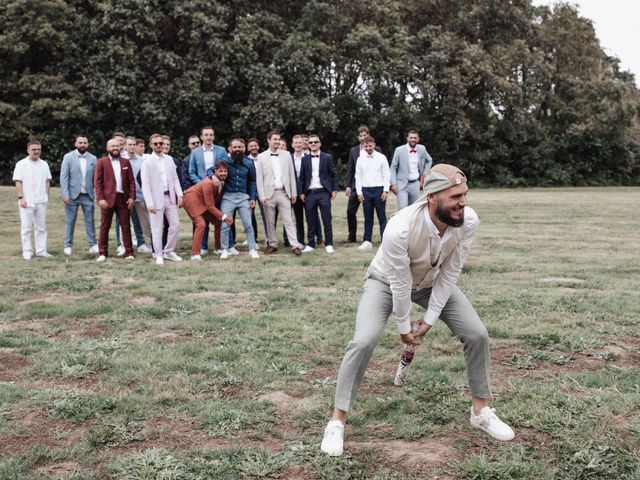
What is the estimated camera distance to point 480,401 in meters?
4.18

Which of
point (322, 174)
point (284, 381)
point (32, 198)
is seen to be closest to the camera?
point (284, 381)

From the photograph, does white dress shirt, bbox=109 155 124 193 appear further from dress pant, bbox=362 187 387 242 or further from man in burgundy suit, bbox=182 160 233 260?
dress pant, bbox=362 187 387 242

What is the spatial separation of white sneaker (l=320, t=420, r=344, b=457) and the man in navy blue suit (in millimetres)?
8006

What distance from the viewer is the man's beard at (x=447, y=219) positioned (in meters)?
3.83

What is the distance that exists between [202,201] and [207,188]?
246mm

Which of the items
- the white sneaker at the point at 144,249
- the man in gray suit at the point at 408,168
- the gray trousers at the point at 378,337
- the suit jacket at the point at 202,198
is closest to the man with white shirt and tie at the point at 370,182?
the man in gray suit at the point at 408,168

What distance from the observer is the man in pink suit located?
10.8 meters

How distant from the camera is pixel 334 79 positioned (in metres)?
35.2

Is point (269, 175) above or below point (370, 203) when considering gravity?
above

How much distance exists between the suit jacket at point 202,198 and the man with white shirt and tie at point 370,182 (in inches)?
105

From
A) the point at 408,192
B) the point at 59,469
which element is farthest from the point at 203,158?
the point at 59,469

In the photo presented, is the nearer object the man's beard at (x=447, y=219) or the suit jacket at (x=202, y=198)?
the man's beard at (x=447, y=219)

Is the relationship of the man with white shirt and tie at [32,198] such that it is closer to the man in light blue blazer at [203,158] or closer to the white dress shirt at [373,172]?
the man in light blue blazer at [203,158]

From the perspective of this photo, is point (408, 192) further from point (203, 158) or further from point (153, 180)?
point (153, 180)
